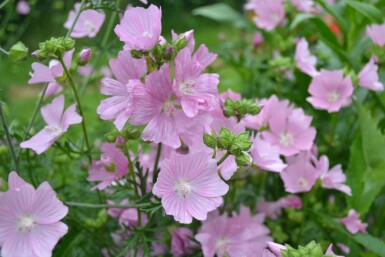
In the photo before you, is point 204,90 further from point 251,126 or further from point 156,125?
point 251,126

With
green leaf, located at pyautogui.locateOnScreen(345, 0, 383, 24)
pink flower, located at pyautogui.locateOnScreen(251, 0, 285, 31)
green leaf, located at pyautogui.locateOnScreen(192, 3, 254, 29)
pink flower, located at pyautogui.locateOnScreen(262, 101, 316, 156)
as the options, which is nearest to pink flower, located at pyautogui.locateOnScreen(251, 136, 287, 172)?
pink flower, located at pyautogui.locateOnScreen(262, 101, 316, 156)

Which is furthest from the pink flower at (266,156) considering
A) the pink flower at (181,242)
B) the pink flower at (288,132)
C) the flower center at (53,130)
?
the flower center at (53,130)

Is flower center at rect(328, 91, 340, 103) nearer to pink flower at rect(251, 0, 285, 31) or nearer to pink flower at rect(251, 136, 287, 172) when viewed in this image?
pink flower at rect(251, 136, 287, 172)

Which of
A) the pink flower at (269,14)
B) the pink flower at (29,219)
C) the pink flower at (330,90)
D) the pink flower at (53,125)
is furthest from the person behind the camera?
the pink flower at (269,14)

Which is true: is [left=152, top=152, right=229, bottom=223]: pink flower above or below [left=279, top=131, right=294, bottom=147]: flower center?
above

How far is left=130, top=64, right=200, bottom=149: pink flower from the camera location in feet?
2.33

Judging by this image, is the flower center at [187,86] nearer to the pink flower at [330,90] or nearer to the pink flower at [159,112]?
the pink flower at [159,112]

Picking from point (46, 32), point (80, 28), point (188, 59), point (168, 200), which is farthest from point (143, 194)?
point (46, 32)

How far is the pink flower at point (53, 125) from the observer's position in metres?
0.80

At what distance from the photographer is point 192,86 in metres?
0.73

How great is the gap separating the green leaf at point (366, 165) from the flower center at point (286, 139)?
5.0 inches

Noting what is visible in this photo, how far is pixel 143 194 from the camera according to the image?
0.82 metres

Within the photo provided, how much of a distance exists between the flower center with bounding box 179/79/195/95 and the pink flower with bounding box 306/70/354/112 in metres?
0.39

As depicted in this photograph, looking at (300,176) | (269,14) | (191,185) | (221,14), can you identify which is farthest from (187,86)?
(221,14)
